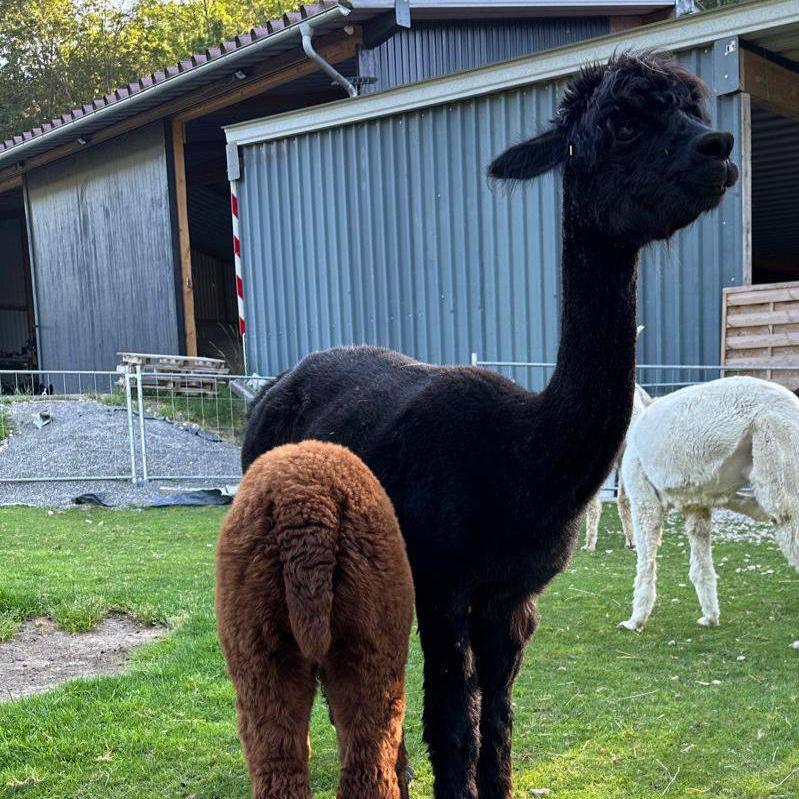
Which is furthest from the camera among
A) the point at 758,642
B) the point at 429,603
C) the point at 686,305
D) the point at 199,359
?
the point at 199,359

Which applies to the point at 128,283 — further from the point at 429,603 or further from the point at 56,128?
the point at 429,603

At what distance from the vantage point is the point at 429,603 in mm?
2689

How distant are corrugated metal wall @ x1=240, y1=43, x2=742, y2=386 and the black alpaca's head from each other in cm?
674

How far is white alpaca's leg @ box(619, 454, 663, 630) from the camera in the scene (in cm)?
511

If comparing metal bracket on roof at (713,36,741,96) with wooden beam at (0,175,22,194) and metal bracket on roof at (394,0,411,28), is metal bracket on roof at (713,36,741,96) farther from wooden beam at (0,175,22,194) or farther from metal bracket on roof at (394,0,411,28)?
wooden beam at (0,175,22,194)

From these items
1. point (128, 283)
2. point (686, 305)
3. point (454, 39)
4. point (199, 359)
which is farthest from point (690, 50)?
point (128, 283)

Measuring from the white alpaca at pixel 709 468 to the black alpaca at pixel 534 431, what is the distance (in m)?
2.43

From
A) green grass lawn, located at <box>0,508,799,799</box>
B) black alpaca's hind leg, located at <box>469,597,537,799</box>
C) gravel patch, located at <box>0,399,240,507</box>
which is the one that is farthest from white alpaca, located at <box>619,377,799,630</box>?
gravel patch, located at <box>0,399,240,507</box>

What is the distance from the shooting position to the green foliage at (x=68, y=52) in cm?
3312

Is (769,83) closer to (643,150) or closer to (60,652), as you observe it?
(643,150)

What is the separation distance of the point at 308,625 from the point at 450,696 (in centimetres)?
91

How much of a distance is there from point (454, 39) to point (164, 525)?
969 centimetres

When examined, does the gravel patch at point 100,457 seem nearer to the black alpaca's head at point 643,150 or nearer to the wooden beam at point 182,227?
the wooden beam at point 182,227

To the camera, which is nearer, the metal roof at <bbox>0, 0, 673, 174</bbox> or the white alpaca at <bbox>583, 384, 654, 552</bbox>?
the white alpaca at <bbox>583, 384, 654, 552</bbox>
